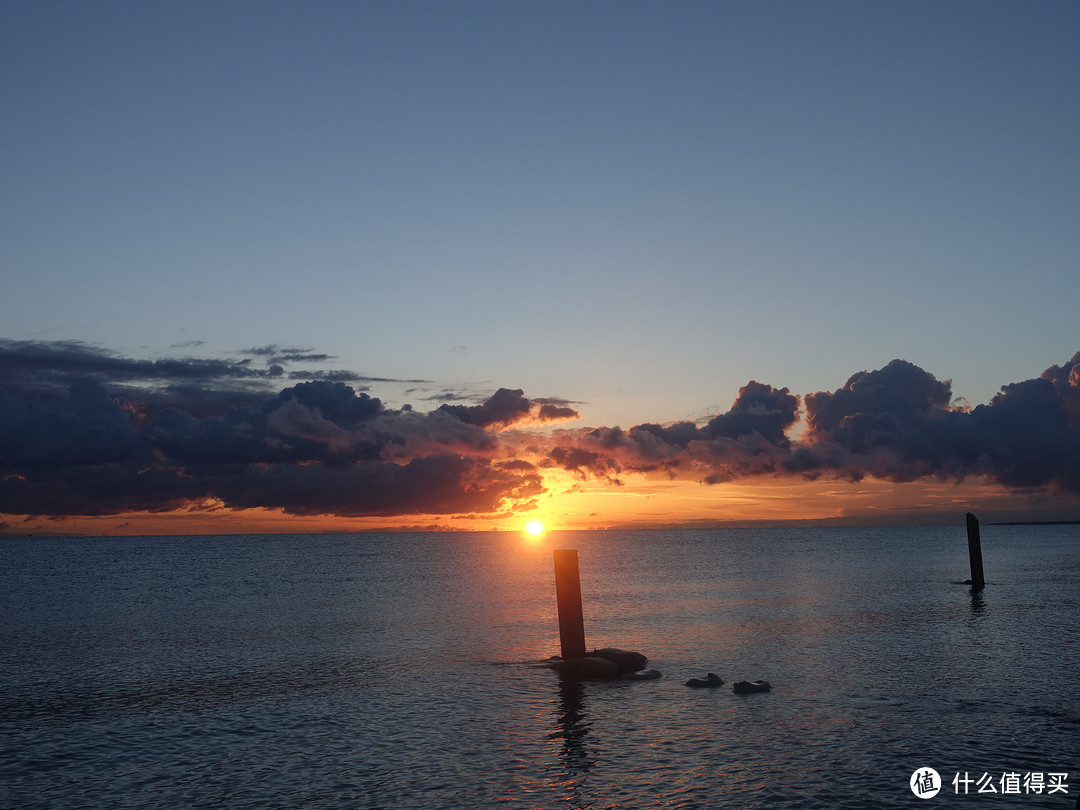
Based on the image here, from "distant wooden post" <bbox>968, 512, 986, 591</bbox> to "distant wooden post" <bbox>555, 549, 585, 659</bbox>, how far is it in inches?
1738

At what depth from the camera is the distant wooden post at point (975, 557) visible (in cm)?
6212

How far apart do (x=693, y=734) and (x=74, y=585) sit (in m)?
90.9

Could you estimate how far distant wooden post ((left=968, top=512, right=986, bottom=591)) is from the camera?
204ft

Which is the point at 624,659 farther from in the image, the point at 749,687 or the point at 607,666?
the point at 749,687

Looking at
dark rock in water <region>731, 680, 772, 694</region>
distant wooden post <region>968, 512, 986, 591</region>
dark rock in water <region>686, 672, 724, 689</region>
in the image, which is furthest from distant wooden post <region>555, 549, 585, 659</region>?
distant wooden post <region>968, 512, 986, 591</region>

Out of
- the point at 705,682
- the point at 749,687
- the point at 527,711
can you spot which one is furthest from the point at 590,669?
the point at 749,687

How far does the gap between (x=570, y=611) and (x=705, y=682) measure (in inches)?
256

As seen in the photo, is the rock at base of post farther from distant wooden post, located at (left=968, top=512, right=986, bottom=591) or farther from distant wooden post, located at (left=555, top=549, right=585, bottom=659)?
distant wooden post, located at (left=968, top=512, right=986, bottom=591)

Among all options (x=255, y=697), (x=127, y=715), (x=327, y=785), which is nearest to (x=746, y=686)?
(x=327, y=785)

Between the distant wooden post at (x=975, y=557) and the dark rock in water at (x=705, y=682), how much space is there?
44643mm

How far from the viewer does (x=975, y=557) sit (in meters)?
63.9

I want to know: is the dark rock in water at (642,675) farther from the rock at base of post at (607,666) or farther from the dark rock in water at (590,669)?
the dark rock in water at (590,669)

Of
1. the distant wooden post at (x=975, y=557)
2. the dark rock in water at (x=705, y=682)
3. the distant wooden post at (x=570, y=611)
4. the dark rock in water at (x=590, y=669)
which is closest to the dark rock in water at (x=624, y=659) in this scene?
the dark rock in water at (x=590, y=669)

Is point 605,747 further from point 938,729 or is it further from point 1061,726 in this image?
point 1061,726
